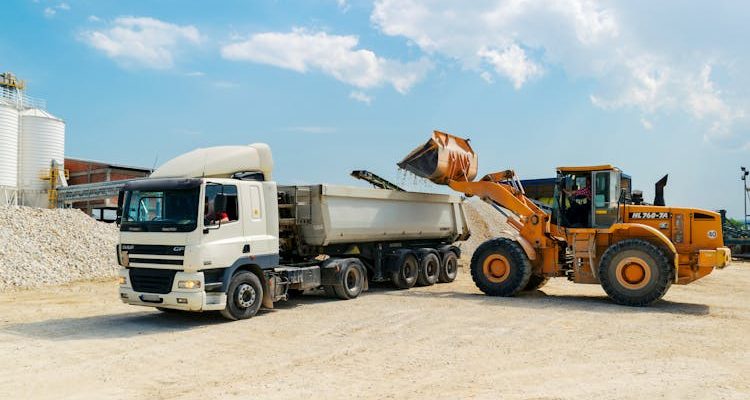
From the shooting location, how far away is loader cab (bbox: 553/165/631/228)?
Answer: 547 inches

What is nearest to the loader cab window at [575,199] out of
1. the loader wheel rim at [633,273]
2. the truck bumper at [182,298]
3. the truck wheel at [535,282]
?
the loader wheel rim at [633,273]

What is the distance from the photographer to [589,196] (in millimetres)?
14078

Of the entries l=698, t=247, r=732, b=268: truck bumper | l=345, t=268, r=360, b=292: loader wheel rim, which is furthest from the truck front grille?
l=698, t=247, r=732, b=268: truck bumper

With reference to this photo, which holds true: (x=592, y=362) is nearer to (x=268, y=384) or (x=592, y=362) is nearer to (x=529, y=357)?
(x=529, y=357)

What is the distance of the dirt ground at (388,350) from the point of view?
7.00 m

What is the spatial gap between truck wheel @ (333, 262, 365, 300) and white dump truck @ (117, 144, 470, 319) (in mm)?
24

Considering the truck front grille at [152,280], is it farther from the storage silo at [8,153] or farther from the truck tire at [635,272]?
the storage silo at [8,153]

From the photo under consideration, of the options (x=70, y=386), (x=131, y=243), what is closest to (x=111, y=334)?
(x=131, y=243)

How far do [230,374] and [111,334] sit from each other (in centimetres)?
378

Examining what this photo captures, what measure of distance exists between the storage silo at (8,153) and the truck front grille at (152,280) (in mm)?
33005

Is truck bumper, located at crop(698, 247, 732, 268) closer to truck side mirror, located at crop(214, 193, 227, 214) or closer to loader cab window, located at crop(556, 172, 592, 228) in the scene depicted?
loader cab window, located at crop(556, 172, 592, 228)

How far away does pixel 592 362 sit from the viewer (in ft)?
26.6

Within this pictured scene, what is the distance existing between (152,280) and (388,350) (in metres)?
4.61

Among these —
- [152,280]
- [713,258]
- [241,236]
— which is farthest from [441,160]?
[152,280]
